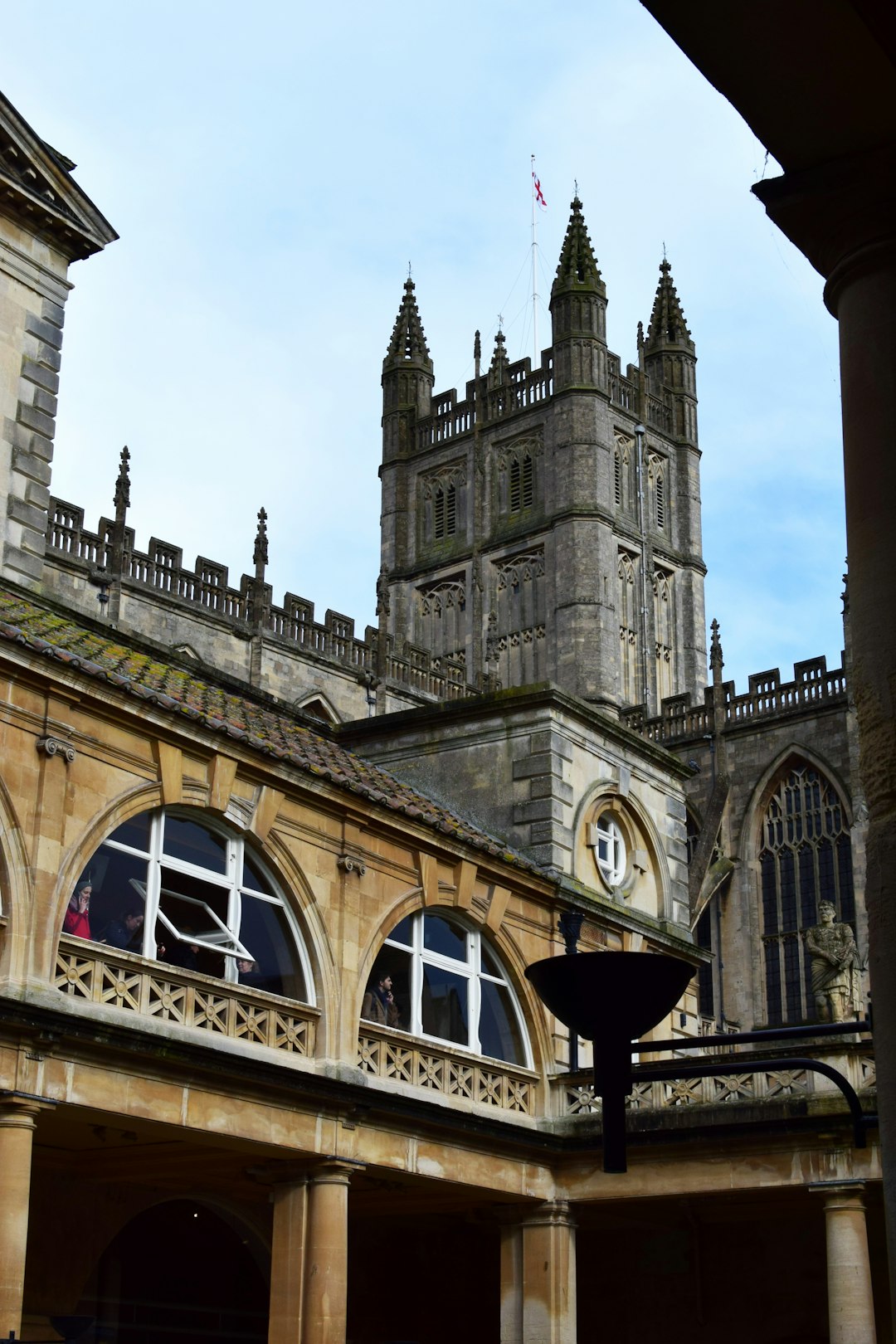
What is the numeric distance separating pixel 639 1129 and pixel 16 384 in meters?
11.7

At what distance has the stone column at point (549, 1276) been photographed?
69.9ft

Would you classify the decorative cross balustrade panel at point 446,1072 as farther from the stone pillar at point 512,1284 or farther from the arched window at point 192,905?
the stone pillar at point 512,1284

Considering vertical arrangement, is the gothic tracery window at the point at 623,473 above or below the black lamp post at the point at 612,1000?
above

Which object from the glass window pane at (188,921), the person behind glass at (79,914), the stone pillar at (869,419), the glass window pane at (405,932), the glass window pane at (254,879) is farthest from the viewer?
the glass window pane at (405,932)

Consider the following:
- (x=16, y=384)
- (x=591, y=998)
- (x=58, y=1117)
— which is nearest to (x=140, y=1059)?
(x=58, y=1117)

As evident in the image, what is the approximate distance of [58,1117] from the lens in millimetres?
16578

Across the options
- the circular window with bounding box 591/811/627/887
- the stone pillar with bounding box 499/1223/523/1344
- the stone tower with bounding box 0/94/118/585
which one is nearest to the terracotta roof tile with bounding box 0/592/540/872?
the stone tower with bounding box 0/94/118/585

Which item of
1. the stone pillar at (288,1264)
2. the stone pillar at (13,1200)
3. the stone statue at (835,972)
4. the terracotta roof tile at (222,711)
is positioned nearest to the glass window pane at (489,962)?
the terracotta roof tile at (222,711)

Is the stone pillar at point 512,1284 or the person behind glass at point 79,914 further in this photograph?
the stone pillar at point 512,1284

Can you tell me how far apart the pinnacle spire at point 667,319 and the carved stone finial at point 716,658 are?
→ 2968 centimetres

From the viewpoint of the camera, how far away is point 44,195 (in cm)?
2198

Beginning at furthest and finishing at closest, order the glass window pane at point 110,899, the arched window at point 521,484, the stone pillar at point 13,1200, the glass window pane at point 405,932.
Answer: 1. the arched window at point 521,484
2. the glass window pane at point 405,932
3. the glass window pane at point 110,899
4. the stone pillar at point 13,1200

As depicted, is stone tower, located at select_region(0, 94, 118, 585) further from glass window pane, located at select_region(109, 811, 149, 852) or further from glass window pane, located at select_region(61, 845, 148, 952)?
glass window pane, located at select_region(61, 845, 148, 952)

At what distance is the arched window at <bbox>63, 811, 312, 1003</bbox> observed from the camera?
17.0 metres
